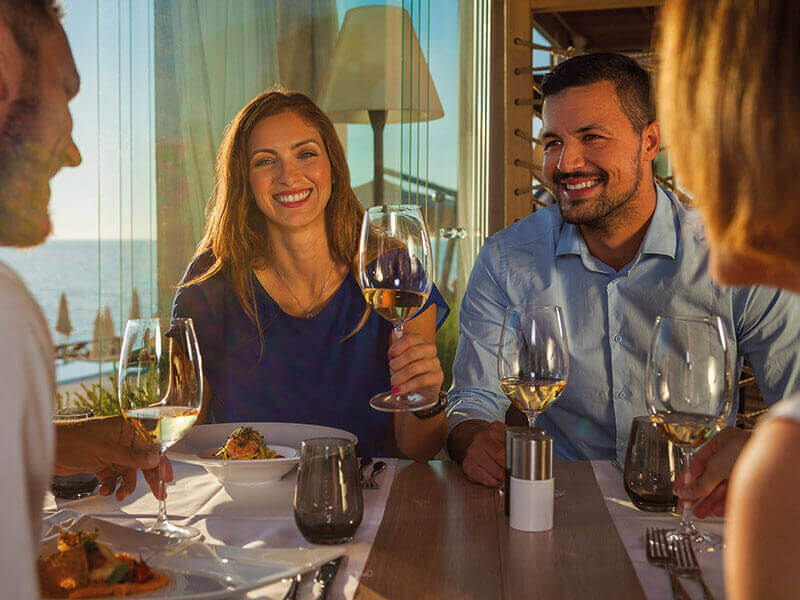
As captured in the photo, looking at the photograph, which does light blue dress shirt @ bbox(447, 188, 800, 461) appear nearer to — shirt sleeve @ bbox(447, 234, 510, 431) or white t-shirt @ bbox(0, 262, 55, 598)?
shirt sleeve @ bbox(447, 234, 510, 431)

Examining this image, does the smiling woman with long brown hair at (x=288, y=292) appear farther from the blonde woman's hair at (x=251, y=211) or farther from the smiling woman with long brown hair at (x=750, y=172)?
the smiling woman with long brown hair at (x=750, y=172)

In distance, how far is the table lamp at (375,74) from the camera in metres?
3.15

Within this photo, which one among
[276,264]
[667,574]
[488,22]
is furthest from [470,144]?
[667,574]

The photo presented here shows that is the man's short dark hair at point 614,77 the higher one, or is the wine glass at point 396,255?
the man's short dark hair at point 614,77

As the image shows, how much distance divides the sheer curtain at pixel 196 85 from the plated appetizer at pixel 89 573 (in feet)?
6.73

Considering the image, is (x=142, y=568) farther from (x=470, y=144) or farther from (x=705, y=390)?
(x=470, y=144)

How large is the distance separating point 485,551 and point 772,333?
118cm

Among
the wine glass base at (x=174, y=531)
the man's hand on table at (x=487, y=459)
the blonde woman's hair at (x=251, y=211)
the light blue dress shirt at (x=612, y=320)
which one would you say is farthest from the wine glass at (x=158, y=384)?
the blonde woman's hair at (x=251, y=211)

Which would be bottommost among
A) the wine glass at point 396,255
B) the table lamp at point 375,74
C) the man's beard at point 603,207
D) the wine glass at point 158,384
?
the wine glass at point 158,384

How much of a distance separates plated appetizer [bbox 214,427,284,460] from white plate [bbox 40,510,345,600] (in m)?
0.30

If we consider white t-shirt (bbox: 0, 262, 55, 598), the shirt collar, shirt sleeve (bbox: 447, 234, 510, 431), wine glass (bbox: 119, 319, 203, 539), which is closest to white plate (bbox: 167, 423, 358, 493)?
wine glass (bbox: 119, 319, 203, 539)

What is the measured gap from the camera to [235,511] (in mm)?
1103

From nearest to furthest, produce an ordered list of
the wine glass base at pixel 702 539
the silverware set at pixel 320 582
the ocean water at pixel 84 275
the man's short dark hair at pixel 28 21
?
1. the man's short dark hair at pixel 28 21
2. the silverware set at pixel 320 582
3. the wine glass base at pixel 702 539
4. the ocean water at pixel 84 275

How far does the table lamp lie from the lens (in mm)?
3148
